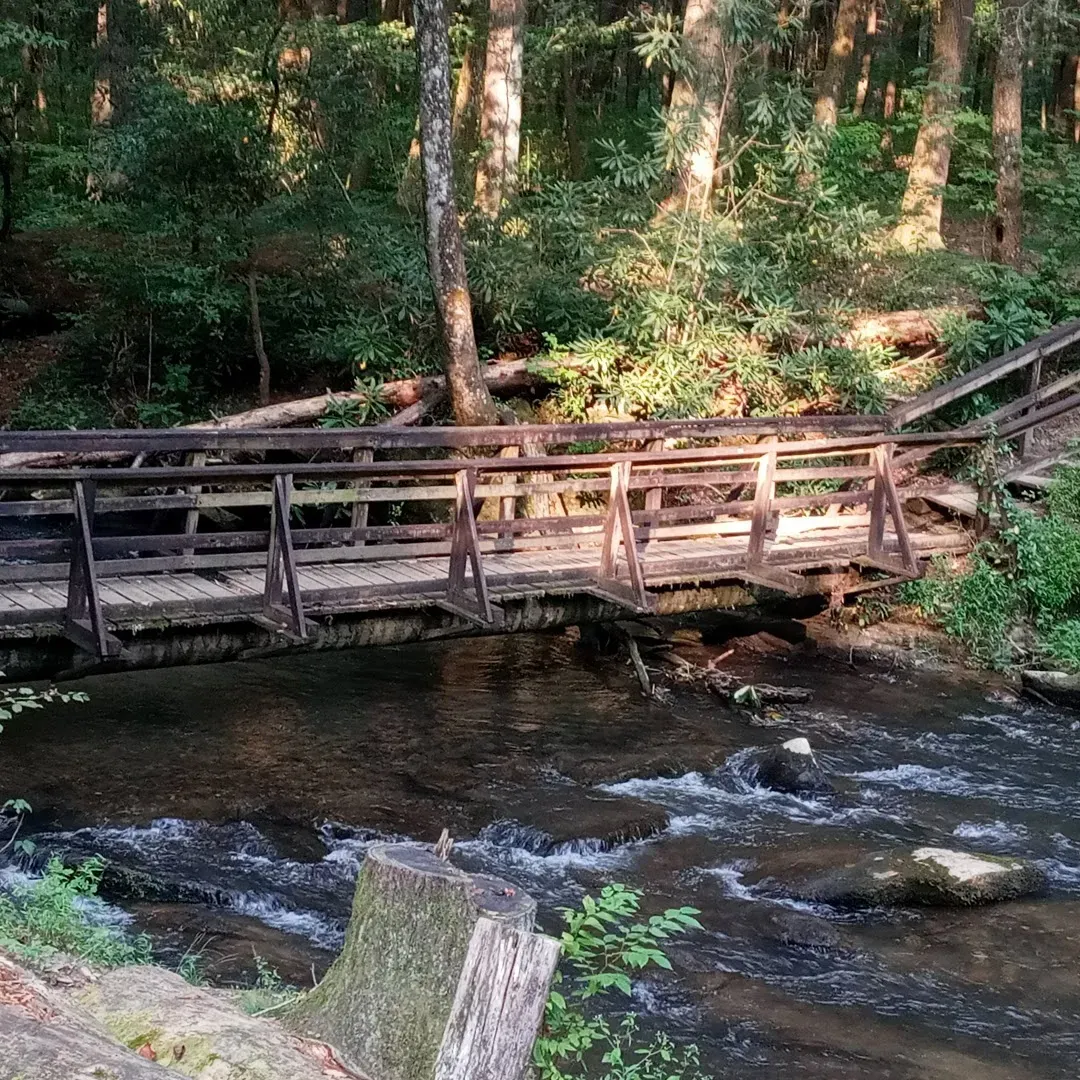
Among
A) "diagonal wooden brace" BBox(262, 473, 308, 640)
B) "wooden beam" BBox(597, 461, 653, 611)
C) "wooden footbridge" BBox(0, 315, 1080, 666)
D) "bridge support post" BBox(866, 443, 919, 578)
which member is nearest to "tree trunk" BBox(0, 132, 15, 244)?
"wooden footbridge" BBox(0, 315, 1080, 666)

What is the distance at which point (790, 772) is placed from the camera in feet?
30.2

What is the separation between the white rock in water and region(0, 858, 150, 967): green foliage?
4775mm

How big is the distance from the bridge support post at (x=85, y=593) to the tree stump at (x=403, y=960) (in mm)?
Answer: 3493

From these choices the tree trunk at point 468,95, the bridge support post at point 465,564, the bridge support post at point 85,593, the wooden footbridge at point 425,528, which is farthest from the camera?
the tree trunk at point 468,95

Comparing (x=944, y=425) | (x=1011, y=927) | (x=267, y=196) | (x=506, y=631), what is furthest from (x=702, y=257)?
(x=1011, y=927)

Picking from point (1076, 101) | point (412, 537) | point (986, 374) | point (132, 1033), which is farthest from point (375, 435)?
point (1076, 101)

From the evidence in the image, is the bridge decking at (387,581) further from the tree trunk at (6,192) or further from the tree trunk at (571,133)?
the tree trunk at (571,133)

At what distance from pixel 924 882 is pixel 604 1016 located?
8.19ft

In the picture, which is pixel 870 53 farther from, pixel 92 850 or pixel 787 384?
pixel 92 850

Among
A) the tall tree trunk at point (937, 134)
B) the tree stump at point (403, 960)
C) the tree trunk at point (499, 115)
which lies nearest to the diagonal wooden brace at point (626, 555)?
the tree stump at point (403, 960)

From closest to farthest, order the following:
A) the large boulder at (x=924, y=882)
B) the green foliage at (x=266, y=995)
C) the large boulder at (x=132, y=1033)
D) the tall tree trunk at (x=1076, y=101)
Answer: the large boulder at (x=132, y=1033) < the green foliage at (x=266, y=995) < the large boulder at (x=924, y=882) < the tall tree trunk at (x=1076, y=101)

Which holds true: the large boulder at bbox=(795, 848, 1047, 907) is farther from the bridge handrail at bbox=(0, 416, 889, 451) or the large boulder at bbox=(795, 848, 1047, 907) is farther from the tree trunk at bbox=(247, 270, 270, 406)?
the tree trunk at bbox=(247, 270, 270, 406)

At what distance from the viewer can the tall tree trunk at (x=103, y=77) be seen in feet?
69.3

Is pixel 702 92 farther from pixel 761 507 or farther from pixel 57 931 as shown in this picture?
pixel 57 931
